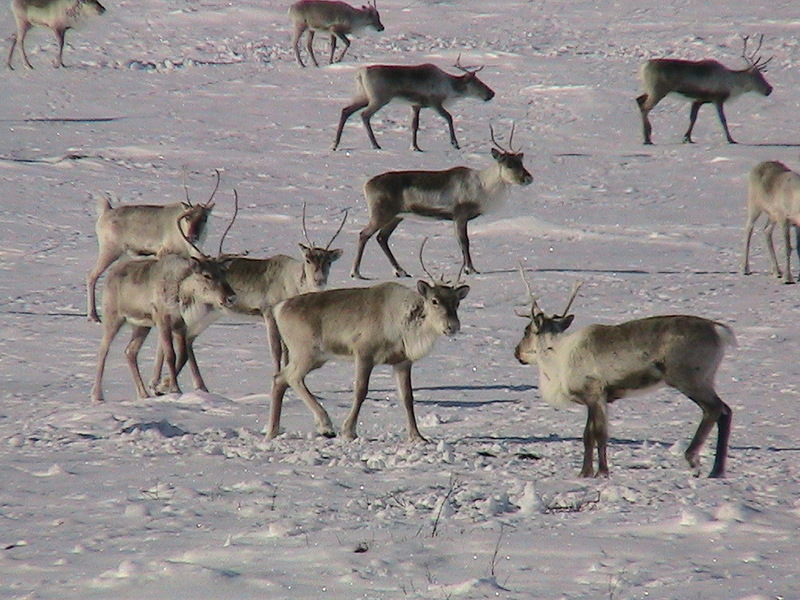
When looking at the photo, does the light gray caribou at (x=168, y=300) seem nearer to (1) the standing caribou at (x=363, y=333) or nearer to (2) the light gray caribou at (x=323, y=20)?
(1) the standing caribou at (x=363, y=333)

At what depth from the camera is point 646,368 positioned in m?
6.63

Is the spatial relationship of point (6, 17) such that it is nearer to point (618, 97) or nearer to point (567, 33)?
point (567, 33)

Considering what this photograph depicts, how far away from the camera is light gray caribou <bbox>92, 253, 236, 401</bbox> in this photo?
8.91 metres

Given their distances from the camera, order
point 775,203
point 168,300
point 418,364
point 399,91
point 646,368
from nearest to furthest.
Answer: point 646,368, point 168,300, point 418,364, point 775,203, point 399,91

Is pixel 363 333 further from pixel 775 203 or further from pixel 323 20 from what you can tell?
pixel 323 20

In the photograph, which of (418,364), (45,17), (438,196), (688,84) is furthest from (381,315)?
(45,17)

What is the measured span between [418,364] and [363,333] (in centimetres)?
246

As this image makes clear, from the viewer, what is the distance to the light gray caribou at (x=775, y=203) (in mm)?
12328

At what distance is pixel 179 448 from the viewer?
7023 millimetres

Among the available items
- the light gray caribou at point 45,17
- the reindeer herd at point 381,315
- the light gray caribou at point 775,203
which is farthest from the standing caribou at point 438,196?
the light gray caribou at point 45,17

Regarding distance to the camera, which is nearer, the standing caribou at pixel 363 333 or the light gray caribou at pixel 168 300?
the standing caribou at pixel 363 333

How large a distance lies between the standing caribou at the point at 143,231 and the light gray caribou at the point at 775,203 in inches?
205

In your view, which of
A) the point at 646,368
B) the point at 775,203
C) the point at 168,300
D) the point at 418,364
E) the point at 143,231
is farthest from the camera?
the point at 775,203

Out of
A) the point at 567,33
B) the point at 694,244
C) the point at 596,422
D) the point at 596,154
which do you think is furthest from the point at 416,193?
the point at 567,33
